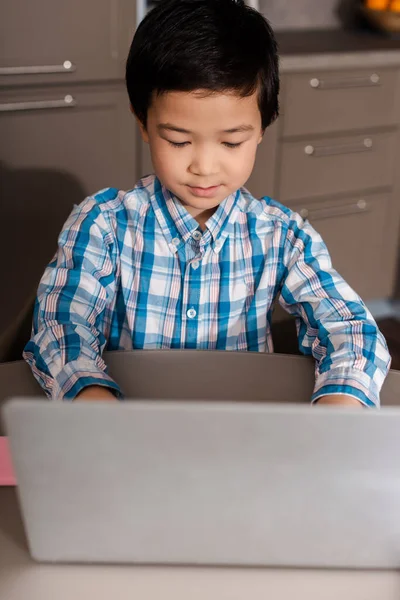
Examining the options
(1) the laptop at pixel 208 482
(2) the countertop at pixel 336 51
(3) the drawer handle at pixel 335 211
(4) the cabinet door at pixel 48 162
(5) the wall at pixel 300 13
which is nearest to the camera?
(1) the laptop at pixel 208 482

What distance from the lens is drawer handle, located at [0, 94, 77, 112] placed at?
7.02ft

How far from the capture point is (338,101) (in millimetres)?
2562

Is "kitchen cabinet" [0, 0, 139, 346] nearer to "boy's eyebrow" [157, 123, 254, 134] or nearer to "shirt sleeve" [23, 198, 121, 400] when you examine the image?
"shirt sleeve" [23, 198, 121, 400]

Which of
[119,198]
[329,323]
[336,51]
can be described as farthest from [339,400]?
[336,51]

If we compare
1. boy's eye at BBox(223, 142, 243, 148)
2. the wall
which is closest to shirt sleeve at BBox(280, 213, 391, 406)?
boy's eye at BBox(223, 142, 243, 148)

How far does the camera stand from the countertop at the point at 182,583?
594mm

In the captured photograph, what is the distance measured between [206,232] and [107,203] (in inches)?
6.4

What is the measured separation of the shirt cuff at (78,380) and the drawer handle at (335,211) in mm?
1894

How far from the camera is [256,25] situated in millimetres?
1050

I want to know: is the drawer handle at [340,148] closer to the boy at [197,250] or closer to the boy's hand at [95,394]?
the boy at [197,250]

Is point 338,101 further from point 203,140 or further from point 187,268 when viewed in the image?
point 203,140

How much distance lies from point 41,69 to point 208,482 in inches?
72.5

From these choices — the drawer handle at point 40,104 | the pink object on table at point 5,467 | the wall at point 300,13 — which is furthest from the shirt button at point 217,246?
the wall at point 300,13

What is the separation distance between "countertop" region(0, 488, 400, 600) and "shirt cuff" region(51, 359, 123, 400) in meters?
0.24
